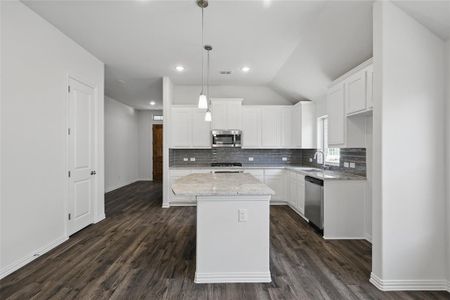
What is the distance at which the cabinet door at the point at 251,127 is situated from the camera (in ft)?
18.5

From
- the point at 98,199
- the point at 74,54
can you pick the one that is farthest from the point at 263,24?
the point at 98,199

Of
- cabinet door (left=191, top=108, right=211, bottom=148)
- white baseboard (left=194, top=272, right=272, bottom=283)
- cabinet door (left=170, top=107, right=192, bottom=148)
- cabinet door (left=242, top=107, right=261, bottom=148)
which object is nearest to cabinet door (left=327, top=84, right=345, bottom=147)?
cabinet door (left=242, top=107, right=261, bottom=148)

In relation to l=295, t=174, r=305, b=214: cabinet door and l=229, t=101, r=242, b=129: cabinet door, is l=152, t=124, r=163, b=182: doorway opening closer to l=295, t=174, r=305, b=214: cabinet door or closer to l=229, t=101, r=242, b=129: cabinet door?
l=229, t=101, r=242, b=129: cabinet door

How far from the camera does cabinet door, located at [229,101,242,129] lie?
5559 mm

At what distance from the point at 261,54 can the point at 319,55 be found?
94 cm

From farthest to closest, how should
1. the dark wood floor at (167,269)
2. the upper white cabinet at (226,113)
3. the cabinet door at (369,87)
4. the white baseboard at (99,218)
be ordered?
the upper white cabinet at (226,113), the white baseboard at (99,218), the cabinet door at (369,87), the dark wood floor at (167,269)

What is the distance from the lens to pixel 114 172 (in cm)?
742

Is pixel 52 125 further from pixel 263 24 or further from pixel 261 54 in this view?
pixel 261 54

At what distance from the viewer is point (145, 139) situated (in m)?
9.16

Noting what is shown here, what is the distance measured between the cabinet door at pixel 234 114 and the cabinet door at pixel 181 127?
36.7 inches

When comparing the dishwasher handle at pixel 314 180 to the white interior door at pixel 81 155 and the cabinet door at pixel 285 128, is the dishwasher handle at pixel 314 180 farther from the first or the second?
the white interior door at pixel 81 155

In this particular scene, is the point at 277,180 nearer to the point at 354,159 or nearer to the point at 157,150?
the point at 354,159

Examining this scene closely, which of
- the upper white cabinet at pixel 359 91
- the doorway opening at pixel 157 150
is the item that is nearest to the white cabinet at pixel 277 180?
the upper white cabinet at pixel 359 91

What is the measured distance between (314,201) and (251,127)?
2479 mm
